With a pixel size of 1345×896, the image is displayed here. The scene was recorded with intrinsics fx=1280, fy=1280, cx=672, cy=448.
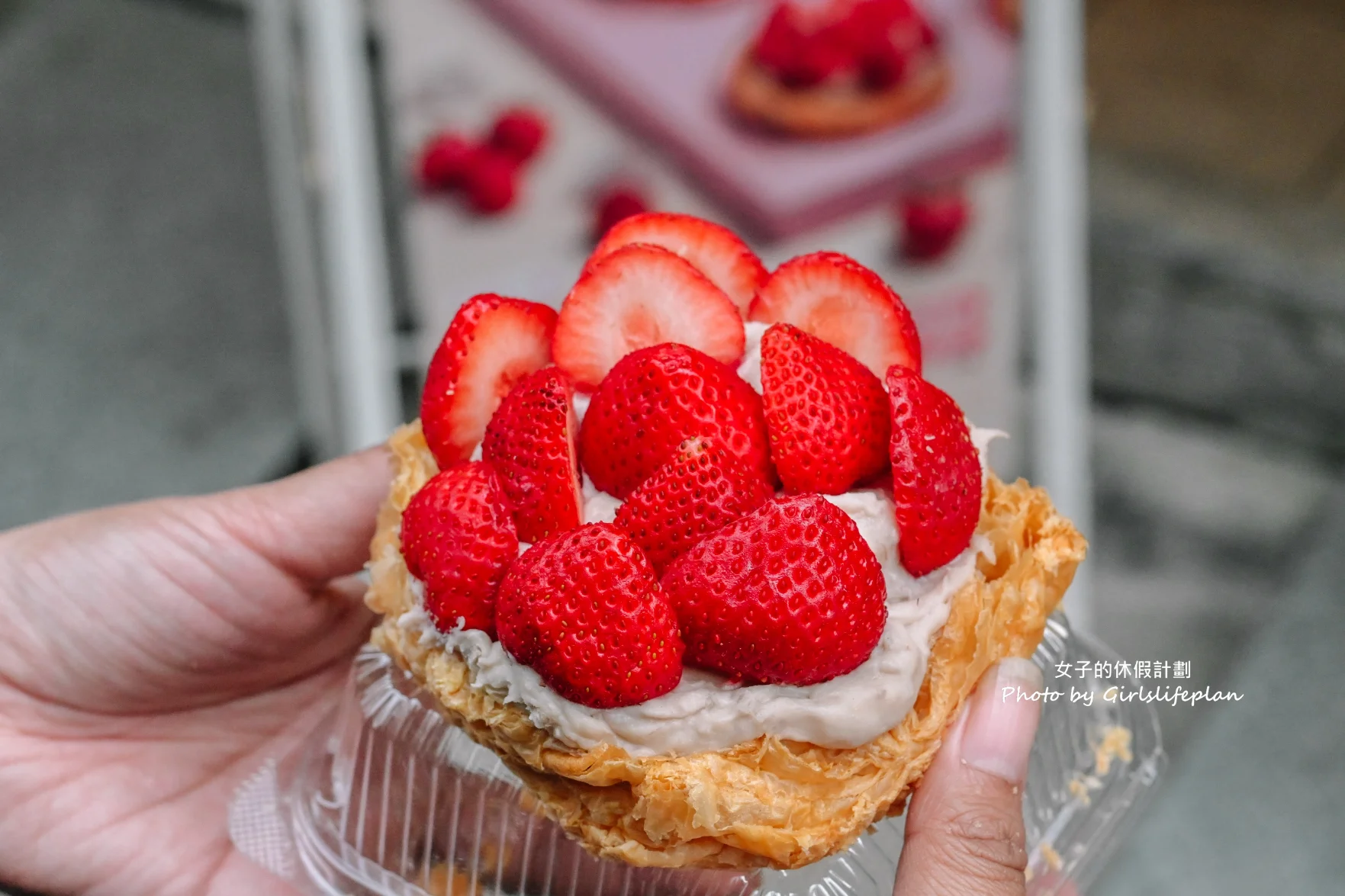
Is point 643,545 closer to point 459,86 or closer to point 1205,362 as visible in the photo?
Answer: point 459,86

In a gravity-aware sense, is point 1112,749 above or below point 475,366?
below

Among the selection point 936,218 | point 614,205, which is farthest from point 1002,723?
point 614,205

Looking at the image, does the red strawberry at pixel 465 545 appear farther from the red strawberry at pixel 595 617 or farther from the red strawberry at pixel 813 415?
the red strawberry at pixel 813 415

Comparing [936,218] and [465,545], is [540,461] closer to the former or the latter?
[465,545]

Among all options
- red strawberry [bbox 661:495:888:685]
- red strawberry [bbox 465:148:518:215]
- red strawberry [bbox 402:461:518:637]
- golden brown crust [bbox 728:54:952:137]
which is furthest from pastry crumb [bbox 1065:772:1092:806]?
red strawberry [bbox 465:148:518:215]

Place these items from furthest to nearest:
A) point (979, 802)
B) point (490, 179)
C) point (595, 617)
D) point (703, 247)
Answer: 1. point (490, 179)
2. point (703, 247)
3. point (979, 802)
4. point (595, 617)

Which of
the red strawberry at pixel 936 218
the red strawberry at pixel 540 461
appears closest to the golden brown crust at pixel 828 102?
the red strawberry at pixel 936 218

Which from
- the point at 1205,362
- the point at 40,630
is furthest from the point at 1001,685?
the point at 1205,362
